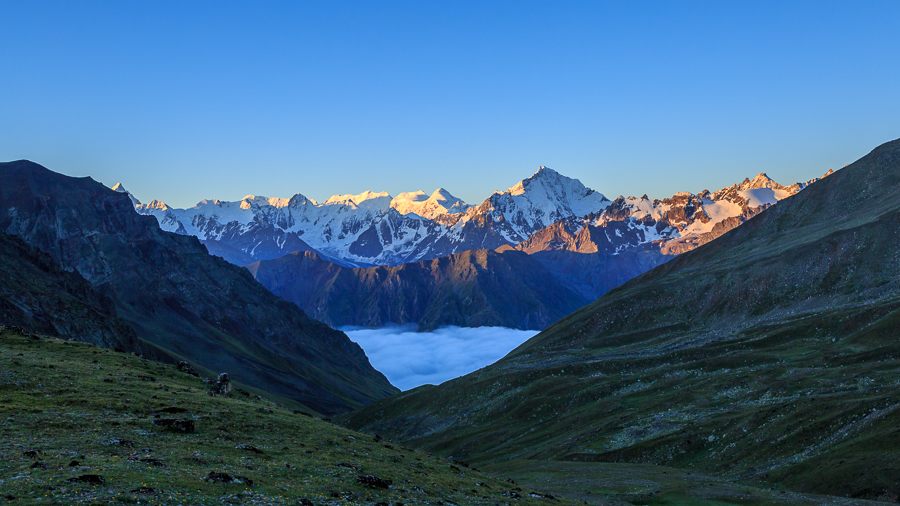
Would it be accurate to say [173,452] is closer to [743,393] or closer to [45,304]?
[743,393]

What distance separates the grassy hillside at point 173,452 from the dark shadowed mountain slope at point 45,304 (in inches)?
3718

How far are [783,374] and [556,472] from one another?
5631cm

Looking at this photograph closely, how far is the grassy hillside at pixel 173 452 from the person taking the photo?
2577 cm

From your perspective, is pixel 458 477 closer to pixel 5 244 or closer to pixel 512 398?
pixel 512 398

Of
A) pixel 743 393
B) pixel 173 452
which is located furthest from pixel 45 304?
pixel 743 393

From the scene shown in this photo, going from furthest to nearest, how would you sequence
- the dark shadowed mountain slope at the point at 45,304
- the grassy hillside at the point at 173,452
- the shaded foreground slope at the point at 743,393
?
the dark shadowed mountain slope at the point at 45,304 → the shaded foreground slope at the point at 743,393 → the grassy hillside at the point at 173,452

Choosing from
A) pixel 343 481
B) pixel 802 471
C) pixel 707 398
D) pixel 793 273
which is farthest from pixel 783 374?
pixel 343 481

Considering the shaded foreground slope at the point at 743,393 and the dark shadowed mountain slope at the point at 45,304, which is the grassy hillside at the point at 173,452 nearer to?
the shaded foreground slope at the point at 743,393

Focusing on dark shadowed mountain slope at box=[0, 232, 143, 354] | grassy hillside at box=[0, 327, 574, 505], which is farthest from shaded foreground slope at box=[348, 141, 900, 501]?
dark shadowed mountain slope at box=[0, 232, 143, 354]

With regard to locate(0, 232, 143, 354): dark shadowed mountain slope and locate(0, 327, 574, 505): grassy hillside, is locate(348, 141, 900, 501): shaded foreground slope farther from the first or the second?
locate(0, 232, 143, 354): dark shadowed mountain slope

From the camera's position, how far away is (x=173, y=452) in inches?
1308

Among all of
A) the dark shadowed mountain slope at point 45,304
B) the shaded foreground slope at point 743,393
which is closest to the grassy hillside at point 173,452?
the shaded foreground slope at point 743,393

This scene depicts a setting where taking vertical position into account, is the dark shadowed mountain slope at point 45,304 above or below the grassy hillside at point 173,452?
above

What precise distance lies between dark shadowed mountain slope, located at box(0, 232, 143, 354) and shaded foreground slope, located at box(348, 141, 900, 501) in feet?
248
